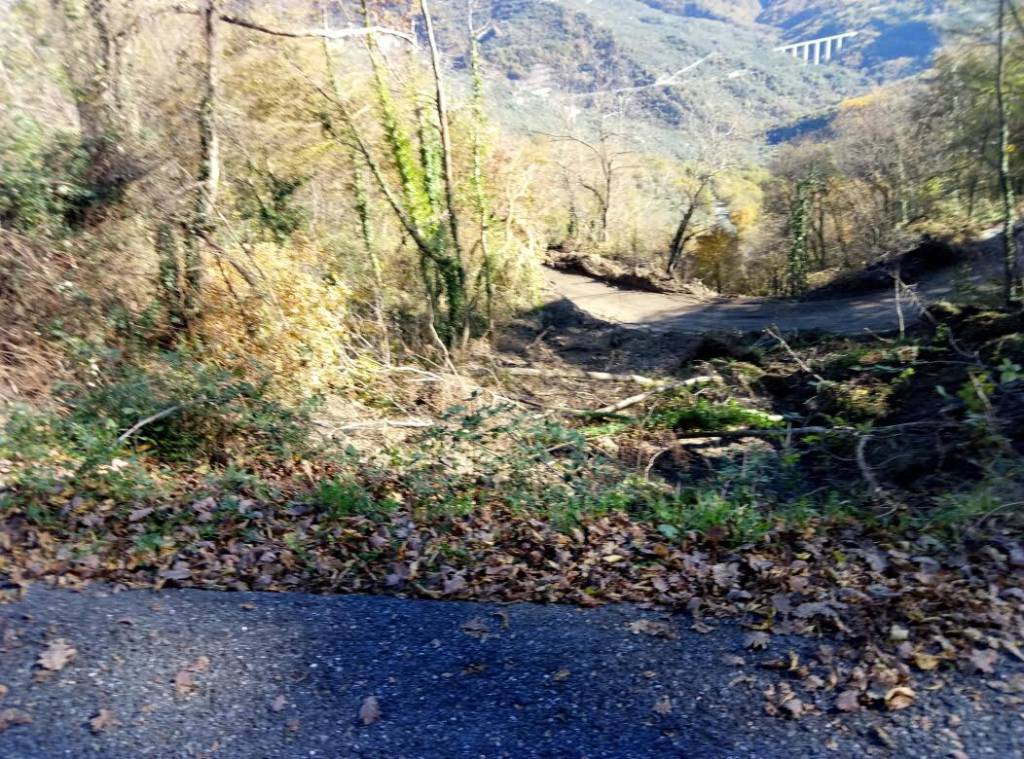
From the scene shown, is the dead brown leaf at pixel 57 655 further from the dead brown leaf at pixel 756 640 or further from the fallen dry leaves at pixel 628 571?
the dead brown leaf at pixel 756 640

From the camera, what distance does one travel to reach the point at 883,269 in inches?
930

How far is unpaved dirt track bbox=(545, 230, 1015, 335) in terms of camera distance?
20.4 m

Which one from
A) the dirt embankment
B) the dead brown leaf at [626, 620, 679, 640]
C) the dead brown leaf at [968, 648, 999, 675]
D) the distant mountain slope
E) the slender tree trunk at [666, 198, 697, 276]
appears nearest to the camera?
Answer: the dead brown leaf at [968, 648, 999, 675]

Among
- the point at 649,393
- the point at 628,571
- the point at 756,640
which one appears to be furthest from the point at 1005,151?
the point at 756,640

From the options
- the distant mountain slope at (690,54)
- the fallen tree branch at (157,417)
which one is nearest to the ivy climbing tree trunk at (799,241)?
the distant mountain slope at (690,54)

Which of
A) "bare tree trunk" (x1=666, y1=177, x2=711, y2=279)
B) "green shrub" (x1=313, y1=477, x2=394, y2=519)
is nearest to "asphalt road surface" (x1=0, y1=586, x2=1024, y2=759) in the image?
"green shrub" (x1=313, y1=477, x2=394, y2=519)

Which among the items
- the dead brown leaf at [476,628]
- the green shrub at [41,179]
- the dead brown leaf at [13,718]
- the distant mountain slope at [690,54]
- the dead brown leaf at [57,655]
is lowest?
the dead brown leaf at [476,628]

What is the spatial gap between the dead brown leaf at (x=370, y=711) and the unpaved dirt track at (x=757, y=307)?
58.1 feet

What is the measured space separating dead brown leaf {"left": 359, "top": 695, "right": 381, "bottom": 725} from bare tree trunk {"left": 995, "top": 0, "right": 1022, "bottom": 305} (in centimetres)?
1455

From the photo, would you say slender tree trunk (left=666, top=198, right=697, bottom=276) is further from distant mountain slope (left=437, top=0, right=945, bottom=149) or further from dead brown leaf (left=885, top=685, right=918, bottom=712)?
dead brown leaf (left=885, top=685, right=918, bottom=712)

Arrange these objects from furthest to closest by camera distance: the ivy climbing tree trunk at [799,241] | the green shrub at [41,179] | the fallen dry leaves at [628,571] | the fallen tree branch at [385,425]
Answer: the ivy climbing tree trunk at [799,241] < the green shrub at [41,179] < the fallen tree branch at [385,425] < the fallen dry leaves at [628,571]

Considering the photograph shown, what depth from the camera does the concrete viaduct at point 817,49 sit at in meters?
68.4

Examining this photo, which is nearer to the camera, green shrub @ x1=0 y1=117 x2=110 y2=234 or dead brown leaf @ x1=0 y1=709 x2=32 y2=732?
dead brown leaf @ x1=0 y1=709 x2=32 y2=732

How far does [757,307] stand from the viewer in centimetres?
2650
